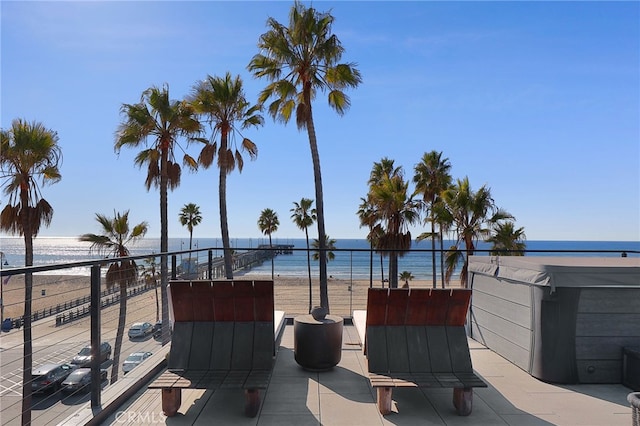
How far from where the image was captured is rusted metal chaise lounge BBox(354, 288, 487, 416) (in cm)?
260

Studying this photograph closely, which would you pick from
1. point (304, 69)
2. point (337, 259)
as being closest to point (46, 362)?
point (304, 69)

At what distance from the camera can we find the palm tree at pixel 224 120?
44.1 ft

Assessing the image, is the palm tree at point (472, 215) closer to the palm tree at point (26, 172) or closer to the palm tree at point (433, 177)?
the palm tree at point (433, 177)

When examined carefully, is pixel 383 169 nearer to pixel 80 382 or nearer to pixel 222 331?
pixel 80 382

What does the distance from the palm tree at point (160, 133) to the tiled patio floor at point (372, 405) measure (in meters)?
11.5

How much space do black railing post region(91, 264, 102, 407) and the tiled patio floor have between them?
0.21 metres

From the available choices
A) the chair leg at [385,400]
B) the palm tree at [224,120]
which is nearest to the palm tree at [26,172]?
the palm tree at [224,120]

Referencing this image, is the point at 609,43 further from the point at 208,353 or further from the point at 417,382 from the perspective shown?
the point at 208,353

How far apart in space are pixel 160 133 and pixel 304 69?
596 centimetres

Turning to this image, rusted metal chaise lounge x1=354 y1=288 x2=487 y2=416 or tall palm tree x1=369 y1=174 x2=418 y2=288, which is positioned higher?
tall palm tree x1=369 y1=174 x2=418 y2=288

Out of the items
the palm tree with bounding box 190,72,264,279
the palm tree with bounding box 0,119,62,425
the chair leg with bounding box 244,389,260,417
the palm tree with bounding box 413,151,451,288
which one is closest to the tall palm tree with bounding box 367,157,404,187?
the palm tree with bounding box 413,151,451,288

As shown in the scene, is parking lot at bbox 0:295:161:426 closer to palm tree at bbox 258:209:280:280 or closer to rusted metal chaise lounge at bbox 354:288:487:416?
rusted metal chaise lounge at bbox 354:288:487:416

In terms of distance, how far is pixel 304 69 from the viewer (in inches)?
468

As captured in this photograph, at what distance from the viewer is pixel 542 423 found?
2.44 m
